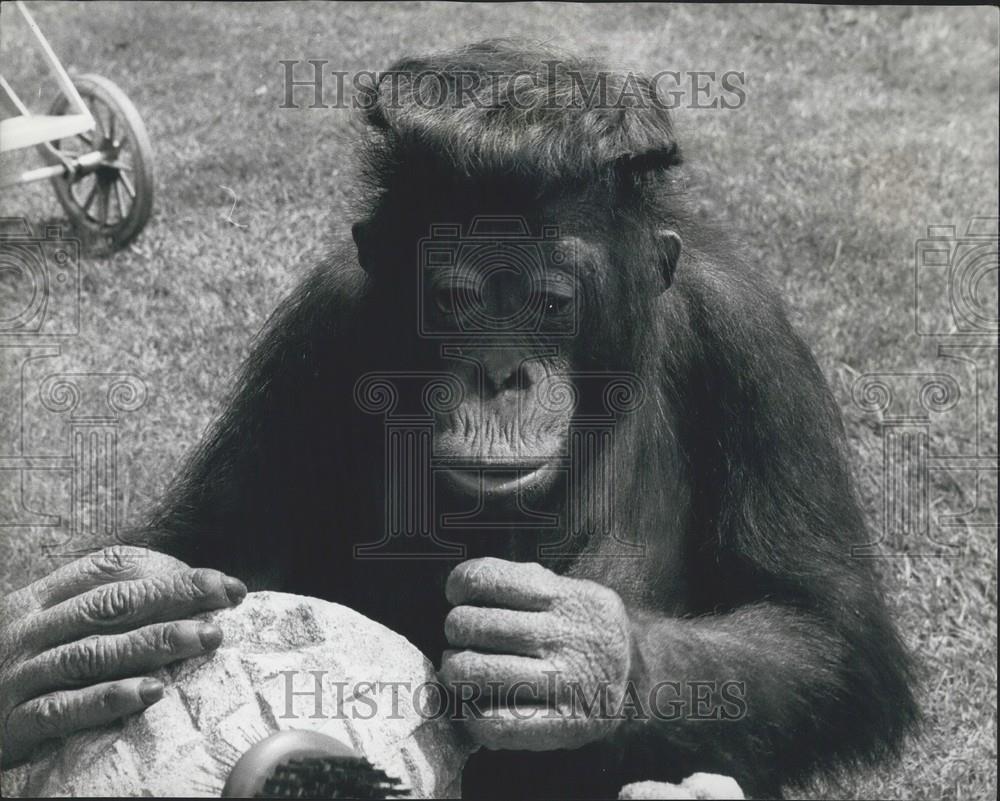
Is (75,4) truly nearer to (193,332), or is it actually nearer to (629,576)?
(193,332)

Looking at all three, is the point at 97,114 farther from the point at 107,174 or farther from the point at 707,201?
the point at 707,201

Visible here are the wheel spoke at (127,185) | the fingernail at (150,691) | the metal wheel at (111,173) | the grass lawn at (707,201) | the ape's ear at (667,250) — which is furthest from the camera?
the wheel spoke at (127,185)

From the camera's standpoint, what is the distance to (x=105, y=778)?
324 cm

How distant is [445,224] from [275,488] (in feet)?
3.95

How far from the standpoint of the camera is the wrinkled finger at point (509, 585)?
3.35 meters

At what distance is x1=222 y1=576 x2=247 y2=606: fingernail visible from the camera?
342 centimetres

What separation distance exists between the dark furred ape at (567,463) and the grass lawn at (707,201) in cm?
111

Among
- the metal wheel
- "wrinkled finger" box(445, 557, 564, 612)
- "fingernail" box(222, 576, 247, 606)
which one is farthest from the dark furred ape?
the metal wheel

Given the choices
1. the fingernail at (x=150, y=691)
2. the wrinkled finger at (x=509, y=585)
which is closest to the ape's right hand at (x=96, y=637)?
the fingernail at (x=150, y=691)

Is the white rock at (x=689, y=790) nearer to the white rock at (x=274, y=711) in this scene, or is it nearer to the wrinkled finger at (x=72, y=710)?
the white rock at (x=274, y=711)

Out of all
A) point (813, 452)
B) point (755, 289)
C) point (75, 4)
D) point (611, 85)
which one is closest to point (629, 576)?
point (813, 452)

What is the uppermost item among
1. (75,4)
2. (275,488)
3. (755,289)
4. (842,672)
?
(75,4)

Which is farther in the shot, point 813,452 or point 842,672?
point 813,452

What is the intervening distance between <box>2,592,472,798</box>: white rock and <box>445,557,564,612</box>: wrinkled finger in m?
0.22
